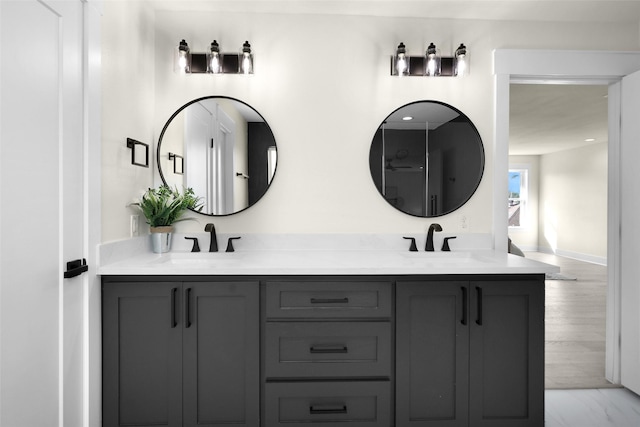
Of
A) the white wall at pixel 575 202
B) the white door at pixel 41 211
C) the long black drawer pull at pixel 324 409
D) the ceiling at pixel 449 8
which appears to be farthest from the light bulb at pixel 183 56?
the white wall at pixel 575 202

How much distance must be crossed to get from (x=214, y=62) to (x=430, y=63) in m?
1.35

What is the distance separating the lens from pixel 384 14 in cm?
233

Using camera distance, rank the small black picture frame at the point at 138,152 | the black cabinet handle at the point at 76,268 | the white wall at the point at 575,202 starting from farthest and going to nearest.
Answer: the white wall at the point at 575,202, the small black picture frame at the point at 138,152, the black cabinet handle at the point at 76,268

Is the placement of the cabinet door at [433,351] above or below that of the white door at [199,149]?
→ below

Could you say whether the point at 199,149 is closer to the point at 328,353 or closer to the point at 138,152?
the point at 138,152

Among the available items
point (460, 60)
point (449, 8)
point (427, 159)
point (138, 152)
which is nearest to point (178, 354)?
point (138, 152)

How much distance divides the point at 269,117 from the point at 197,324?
4.39ft

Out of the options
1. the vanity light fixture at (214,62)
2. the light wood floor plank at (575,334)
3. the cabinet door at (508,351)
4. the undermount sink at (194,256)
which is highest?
the vanity light fixture at (214,62)

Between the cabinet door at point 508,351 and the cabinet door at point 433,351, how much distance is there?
6cm

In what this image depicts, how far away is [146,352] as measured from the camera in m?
1.69

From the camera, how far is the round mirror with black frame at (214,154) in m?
2.32

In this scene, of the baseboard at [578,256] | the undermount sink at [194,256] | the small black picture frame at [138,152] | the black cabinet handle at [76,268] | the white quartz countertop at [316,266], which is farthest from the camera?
the baseboard at [578,256]

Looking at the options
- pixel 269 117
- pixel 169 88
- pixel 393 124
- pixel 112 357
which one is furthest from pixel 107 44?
pixel 393 124

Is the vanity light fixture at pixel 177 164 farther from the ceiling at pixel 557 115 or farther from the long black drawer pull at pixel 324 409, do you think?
the ceiling at pixel 557 115
